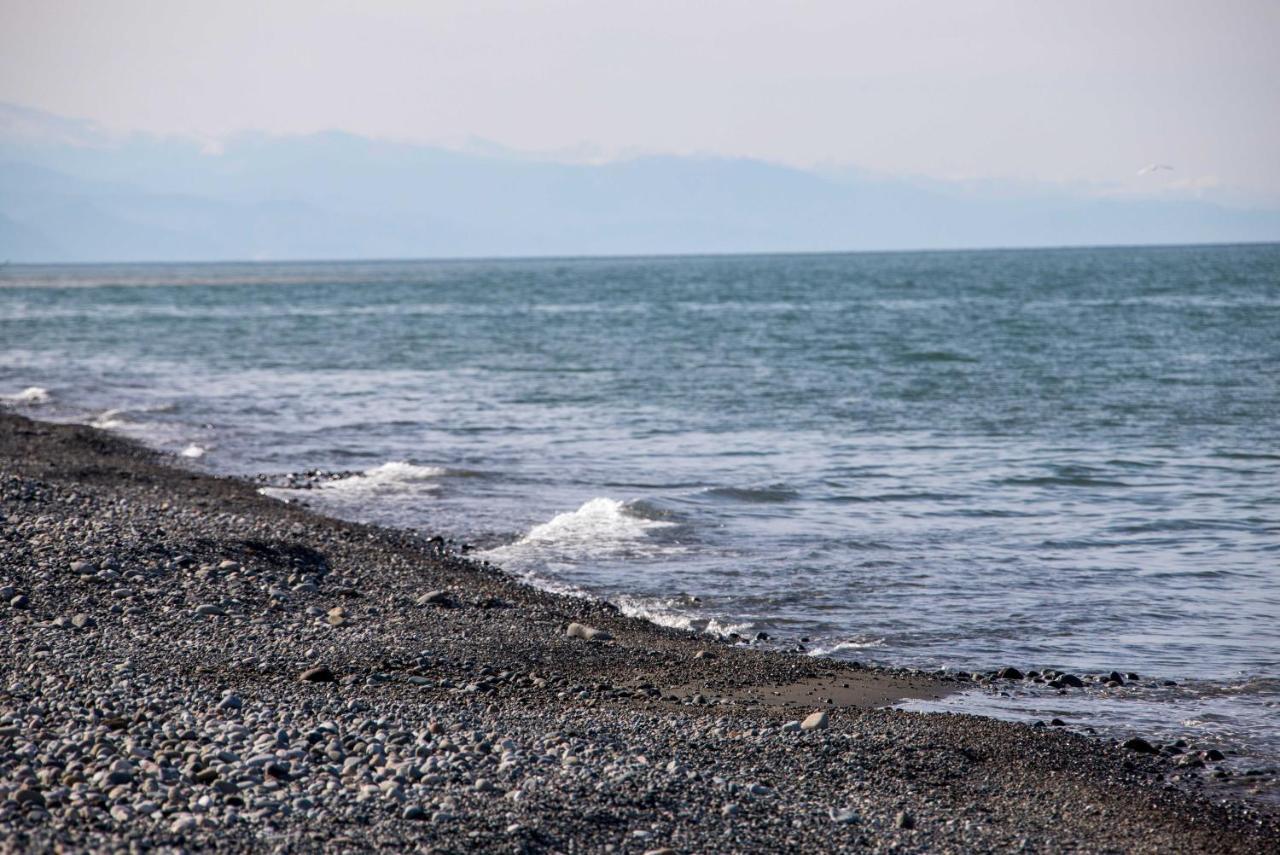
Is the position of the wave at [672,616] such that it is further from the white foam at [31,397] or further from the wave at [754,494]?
the white foam at [31,397]

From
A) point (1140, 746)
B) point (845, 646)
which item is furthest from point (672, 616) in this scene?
point (1140, 746)

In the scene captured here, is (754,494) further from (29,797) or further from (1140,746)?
(29,797)

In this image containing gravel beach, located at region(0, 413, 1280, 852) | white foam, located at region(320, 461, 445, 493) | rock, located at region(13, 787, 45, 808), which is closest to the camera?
rock, located at region(13, 787, 45, 808)

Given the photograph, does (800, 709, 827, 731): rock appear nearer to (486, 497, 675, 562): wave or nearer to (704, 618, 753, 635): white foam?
(704, 618, 753, 635): white foam

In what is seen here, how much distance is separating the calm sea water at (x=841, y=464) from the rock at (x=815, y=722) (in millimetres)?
1721

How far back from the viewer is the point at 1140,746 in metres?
8.89

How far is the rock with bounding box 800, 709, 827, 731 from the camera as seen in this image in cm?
884

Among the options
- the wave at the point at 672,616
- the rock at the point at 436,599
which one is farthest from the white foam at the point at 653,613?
the rock at the point at 436,599

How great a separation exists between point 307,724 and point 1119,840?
200 inches

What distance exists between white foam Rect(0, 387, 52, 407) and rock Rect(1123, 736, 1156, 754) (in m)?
28.3

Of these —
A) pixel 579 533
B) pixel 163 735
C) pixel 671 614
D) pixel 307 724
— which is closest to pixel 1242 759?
pixel 671 614

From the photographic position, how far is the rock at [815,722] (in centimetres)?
884

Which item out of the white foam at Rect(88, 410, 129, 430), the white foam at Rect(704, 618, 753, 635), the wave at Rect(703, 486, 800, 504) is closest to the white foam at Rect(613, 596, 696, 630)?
the white foam at Rect(704, 618, 753, 635)

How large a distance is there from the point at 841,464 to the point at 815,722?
1209 centimetres
